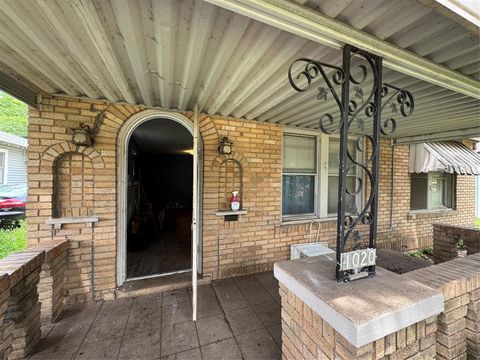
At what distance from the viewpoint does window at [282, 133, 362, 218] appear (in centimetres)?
423

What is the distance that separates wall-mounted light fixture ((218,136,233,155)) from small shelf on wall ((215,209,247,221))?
3.11 feet

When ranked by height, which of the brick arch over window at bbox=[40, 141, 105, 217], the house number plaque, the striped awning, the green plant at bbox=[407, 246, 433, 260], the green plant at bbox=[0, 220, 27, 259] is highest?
the striped awning

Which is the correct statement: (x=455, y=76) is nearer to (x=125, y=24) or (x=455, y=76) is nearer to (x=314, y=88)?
(x=314, y=88)

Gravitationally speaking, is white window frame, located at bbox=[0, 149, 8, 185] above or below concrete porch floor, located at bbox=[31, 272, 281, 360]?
above

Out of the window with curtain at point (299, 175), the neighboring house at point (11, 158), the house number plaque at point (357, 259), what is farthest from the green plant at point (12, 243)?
the neighboring house at point (11, 158)

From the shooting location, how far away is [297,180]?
4.32 metres

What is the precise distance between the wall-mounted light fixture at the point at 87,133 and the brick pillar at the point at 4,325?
1587 mm

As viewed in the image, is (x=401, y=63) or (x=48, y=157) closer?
(x=401, y=63)

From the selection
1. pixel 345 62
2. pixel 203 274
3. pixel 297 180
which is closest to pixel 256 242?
pixel 203 274

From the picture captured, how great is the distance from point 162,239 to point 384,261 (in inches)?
186

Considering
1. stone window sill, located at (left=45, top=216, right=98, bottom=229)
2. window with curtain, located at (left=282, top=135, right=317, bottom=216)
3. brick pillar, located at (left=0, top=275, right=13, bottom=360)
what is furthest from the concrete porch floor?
window with curtain, located at (left=282, top=135, right=317, bottom=216)

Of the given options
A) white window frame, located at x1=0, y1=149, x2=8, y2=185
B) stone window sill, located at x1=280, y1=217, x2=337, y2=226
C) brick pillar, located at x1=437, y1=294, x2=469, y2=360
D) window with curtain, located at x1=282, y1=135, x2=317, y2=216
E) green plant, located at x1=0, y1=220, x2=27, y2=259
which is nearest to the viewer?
brick pillar, located at x1=437, y1=294, x2=469, y2=360

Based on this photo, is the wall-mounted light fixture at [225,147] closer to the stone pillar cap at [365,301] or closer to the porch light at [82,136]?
the porch light at [82,136]

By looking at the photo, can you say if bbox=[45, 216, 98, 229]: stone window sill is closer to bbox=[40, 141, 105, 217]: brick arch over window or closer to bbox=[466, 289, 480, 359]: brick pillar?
bbox=[40, 141, 105, 217]: brick arch over window
